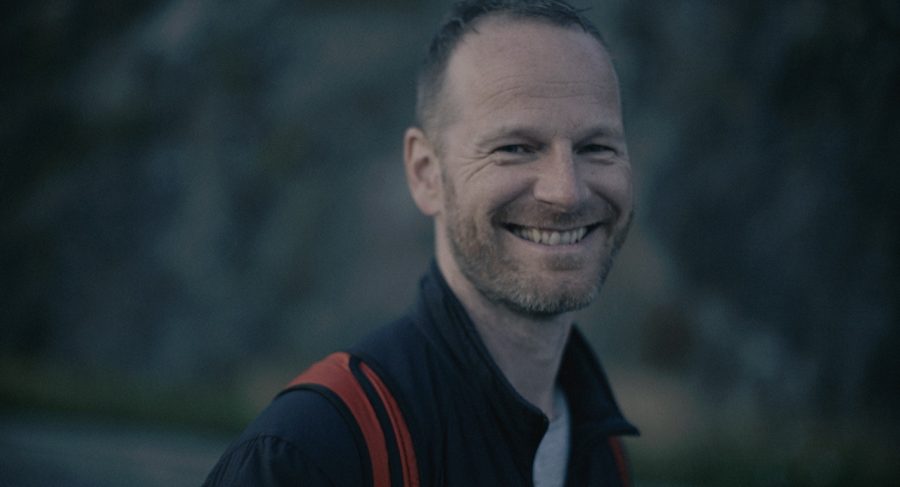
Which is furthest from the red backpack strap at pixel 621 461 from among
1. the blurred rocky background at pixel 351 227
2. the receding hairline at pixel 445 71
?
the blurred rocky background at pixel 351 227

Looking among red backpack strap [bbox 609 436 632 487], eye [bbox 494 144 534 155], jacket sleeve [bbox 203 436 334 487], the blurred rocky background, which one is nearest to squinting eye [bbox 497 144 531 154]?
eye [bbox 494 144 534 155]

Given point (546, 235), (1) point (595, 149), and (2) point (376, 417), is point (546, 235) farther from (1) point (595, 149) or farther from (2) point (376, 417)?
(2) point (376, 417)

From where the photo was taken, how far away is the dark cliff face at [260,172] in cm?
517

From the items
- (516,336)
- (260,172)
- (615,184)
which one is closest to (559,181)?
(615,184)

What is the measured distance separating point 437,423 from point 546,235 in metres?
0.49

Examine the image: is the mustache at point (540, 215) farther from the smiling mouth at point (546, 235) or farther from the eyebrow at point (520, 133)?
the eyebrow at point (520, 133)

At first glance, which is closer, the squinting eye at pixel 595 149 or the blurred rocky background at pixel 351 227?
the squinting eye at pixel 595 149

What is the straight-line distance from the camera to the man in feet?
4.73

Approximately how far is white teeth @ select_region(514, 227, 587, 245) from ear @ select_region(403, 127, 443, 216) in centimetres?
24

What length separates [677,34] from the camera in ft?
17.4

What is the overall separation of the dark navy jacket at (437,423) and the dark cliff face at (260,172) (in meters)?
3.62

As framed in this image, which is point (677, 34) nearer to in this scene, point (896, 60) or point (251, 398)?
point (896, 60)

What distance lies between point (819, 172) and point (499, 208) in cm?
397

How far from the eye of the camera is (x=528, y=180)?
1537 millimetres
